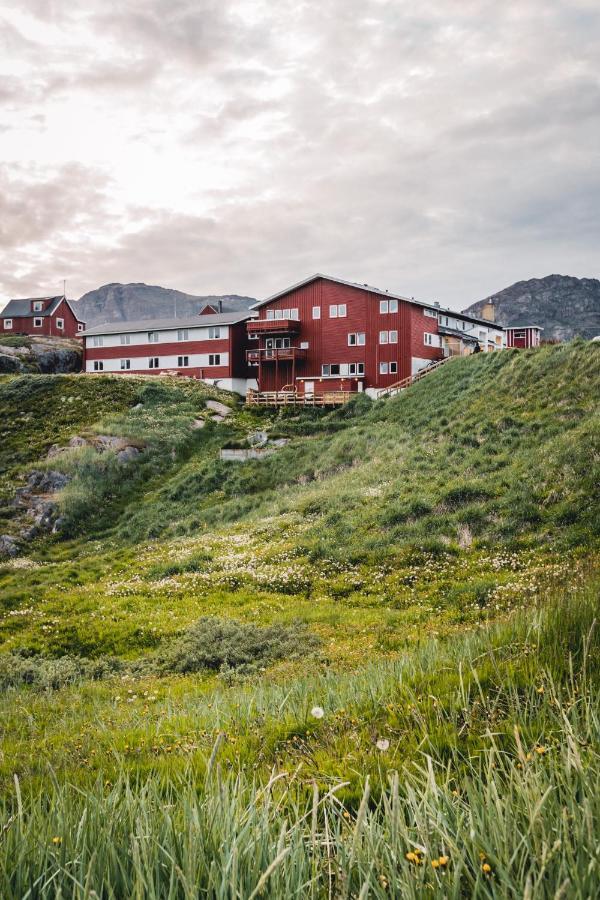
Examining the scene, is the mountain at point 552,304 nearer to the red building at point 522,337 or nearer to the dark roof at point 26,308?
the red building at point 522,337

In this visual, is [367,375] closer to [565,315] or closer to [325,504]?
[325,504]

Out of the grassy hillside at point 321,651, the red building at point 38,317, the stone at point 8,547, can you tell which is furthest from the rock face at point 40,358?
the stone at point 8,547

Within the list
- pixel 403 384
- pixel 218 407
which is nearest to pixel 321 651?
pixel 218 407

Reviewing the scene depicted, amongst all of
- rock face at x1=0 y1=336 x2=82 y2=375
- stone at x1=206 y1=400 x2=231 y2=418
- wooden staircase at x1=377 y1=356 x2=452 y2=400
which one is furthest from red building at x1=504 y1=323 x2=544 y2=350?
rock face at x1=0 y1=336 x2=82 y2=375

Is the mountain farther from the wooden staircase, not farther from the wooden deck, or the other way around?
the wooden deck

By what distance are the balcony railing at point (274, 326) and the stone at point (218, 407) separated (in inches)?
450

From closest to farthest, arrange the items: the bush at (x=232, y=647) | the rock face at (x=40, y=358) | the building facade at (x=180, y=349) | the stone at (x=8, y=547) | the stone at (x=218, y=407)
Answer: the bush at (x=232, y=647) → the stone at (x=8, y=547) → the stone at (x=218, y=407) → the building facade at (x=180, y=349) → the rock face at (x=40, y=358)

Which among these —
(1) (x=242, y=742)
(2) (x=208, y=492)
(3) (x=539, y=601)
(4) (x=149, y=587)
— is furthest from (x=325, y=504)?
(1) (x=242, y=742)

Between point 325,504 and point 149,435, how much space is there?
22.2m

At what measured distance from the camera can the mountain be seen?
168 meters

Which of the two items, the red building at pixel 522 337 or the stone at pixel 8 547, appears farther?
the red building at pixel 522 337

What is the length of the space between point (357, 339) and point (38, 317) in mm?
71929

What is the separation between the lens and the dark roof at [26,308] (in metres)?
111

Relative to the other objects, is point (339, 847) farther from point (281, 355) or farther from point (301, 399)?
point (281, 355)
